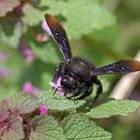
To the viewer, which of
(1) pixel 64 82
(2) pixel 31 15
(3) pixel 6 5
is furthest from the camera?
(2) pixel 31 15

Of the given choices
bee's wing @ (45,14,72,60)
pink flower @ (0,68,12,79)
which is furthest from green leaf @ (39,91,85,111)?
pink flower @ (0,68,12,79)

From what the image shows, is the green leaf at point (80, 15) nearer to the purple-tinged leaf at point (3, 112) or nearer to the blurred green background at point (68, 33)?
the blurred green background at point (68, 33)

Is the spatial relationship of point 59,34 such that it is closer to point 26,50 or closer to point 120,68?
point 120,68

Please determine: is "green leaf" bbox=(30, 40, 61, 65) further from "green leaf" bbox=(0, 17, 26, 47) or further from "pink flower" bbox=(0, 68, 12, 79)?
"pink flower" bbox=(0, 68, 12, 79)

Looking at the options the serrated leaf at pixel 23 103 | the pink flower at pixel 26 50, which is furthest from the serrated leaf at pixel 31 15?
the serrated leaf at pixel 23 103

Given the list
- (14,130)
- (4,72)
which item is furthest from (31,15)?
(4,72)

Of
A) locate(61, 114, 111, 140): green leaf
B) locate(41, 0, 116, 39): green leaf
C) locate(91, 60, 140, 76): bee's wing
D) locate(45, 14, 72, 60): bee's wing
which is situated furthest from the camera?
locate(41, 0, 116, 39): green leaf
